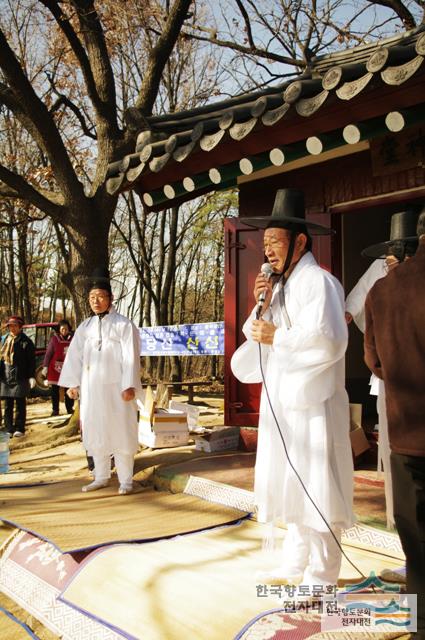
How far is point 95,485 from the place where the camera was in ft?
18.4

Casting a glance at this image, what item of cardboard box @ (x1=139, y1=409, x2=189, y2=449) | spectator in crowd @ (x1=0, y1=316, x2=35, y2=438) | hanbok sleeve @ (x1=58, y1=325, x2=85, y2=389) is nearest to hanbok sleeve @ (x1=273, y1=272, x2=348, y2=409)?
hanbok sleeve @ (x1=58, y1=325, x2=85, y2=389)

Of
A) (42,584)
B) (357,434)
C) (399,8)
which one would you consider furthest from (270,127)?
(399,8)

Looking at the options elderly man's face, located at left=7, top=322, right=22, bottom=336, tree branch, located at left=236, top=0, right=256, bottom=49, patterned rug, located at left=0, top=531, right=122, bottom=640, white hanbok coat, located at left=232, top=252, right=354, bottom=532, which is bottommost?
patterned rug, located at left=0, top=531, right=122, bottom=640

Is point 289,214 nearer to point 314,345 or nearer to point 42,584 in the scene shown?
point 314,345

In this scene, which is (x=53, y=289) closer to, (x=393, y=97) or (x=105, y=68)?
(x=105, y=68)

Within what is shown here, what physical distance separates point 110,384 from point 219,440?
5.21ft

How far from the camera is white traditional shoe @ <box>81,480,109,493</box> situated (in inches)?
219

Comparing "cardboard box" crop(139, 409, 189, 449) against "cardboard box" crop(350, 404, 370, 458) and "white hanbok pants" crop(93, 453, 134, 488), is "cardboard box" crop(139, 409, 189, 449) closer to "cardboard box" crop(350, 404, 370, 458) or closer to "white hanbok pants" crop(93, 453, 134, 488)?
"white hanbok pants" crop(93, 453, 134, 488)

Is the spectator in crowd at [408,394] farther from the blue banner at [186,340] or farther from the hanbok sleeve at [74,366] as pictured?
the blue banner at [186,340]

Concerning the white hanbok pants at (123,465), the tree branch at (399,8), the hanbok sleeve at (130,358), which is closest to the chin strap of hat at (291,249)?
the hanbok sleeve at (130,358)

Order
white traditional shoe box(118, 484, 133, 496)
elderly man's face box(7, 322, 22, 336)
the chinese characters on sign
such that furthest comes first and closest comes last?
elderly man's face box(7, 322, 22, 336) → white traditional shoe box(118, 484, 133, 496) → the chinese characters on sign

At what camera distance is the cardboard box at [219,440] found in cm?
644

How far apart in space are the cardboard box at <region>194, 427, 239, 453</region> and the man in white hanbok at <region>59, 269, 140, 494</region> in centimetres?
112

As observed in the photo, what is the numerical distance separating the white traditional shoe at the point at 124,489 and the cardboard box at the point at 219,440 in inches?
46.6
